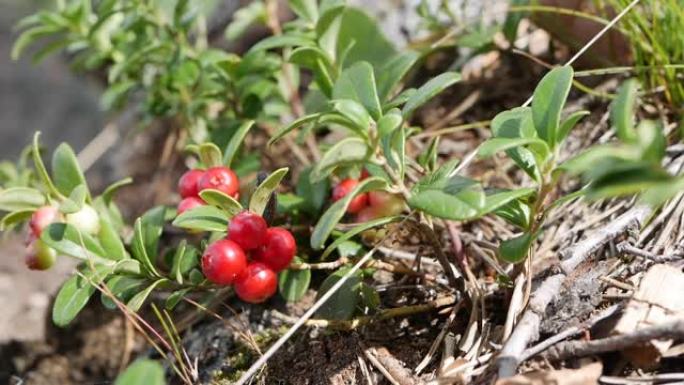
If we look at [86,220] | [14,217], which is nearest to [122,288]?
[86,220]

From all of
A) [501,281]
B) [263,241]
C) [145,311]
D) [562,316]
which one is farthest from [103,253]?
[562,316]

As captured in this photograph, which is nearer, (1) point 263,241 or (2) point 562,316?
(2) point 562,316

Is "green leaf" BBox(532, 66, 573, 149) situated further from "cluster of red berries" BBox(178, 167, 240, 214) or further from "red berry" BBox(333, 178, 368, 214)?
"cluster of red berries" BBox(178, 167, 240, 214)

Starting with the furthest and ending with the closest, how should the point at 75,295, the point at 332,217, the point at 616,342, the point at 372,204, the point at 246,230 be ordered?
the point at 372,204, the point at 75,295, the point at 246,230, the point at 332,217, the point at 616,342

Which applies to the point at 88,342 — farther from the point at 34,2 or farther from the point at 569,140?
the point at 34,2

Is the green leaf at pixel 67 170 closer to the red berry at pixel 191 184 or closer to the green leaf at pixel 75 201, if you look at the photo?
the green leaf at pixel 75 201

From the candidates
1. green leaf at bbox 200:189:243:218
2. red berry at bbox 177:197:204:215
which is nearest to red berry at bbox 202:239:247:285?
green leaf at bbox 200:189:243:218

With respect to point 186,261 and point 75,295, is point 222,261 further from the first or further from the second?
point 75,295
